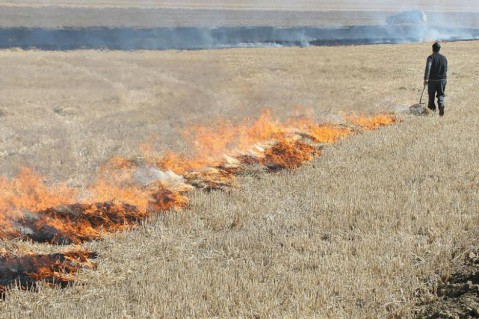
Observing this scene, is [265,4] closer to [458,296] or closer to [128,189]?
[128,189]

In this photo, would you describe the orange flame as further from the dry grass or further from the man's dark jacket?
the dry grass

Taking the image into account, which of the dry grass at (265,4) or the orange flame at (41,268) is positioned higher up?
the dry grass at (265,4)

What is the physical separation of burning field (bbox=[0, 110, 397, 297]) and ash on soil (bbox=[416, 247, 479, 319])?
13.0ft

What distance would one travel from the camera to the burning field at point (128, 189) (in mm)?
6668

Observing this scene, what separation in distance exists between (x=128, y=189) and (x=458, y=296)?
5887mm

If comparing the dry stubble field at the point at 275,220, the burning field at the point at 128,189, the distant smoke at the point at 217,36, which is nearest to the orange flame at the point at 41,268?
the burning field at the point at 128,189

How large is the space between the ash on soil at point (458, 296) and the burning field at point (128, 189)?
397 cm

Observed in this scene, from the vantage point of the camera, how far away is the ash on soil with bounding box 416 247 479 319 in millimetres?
4875

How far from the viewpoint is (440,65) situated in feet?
53.4

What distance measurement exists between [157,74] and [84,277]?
21292mm

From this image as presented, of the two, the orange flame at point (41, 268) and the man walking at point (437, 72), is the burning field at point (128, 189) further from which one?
the man walking at point (437, 72)

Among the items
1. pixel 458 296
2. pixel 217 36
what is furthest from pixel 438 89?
pixel 217 36

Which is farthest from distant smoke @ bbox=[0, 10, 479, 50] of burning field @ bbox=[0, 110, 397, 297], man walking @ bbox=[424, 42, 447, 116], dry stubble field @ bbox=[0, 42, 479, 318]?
burning field @ bbox=[0, 110, 397, 297]

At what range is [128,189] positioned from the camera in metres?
9.41
